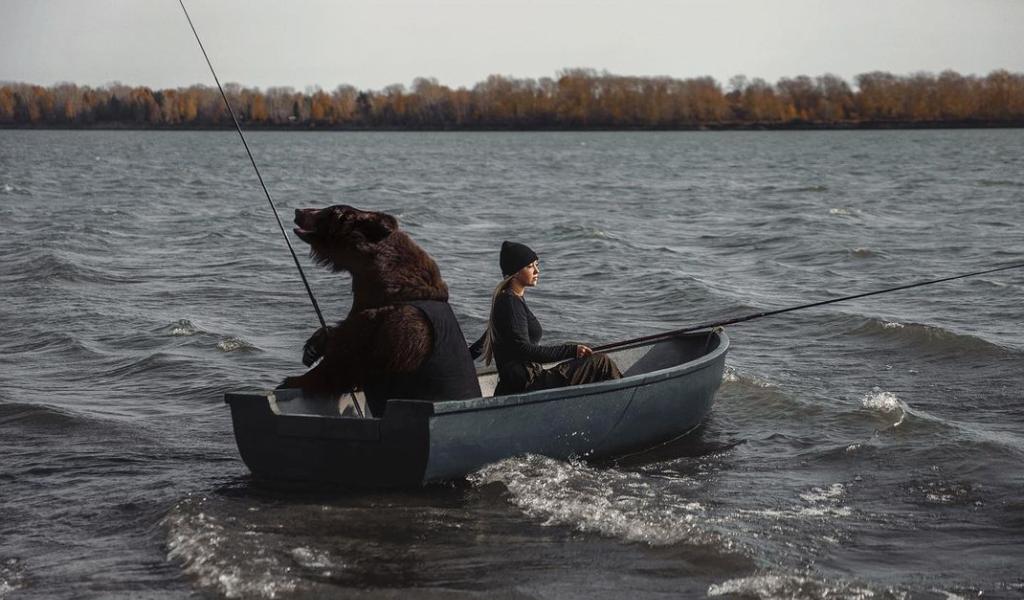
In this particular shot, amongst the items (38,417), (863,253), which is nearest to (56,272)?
(38,417)

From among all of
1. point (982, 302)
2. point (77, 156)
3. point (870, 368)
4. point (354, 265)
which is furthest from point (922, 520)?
point (77, 156)

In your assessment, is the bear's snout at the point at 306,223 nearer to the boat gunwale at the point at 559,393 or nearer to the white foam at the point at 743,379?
the boat gunwale at the point at 559,393

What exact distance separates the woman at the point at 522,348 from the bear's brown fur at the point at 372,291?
0.89 meters

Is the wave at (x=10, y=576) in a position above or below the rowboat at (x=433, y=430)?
below

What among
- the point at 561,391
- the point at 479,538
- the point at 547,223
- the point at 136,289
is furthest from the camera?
the point at 547,223

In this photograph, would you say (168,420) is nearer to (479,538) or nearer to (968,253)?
(479,538)

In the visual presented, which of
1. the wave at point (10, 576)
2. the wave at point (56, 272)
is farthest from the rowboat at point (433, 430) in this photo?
the wave at point (56, 272)

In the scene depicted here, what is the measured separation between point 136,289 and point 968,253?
1328 cm

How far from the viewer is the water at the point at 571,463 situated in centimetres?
618

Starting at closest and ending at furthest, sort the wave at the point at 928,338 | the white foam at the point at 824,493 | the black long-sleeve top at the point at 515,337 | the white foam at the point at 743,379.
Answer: the white foam at the point at 824,493
the black long-sleeve top at the point at 515,337
the white foam at the point at 743,379
the wave at the point at 928,338

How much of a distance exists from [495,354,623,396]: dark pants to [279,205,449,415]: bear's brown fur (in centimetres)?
110

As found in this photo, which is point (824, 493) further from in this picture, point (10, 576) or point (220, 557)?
point (10, 576)

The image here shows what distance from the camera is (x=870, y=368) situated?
11508mm

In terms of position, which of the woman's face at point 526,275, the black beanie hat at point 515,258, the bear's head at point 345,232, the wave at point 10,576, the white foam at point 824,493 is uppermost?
the bear's head at point 345,232
